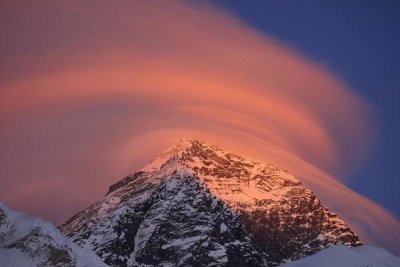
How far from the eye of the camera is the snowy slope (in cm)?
3319

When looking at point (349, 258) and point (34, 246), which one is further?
point (34, 246)

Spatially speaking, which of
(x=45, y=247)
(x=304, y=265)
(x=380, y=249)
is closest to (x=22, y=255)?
(x=45, y=247)

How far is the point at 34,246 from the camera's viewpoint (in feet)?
135

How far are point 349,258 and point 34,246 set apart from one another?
723 inches

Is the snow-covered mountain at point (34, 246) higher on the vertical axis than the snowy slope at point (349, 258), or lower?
higher

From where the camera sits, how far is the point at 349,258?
111 ft

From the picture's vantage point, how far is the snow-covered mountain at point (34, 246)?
40438 mm

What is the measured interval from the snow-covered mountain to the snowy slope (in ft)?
46.0

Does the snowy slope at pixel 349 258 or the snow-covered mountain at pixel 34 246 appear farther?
the snow-covered mountain at pixel 34 246

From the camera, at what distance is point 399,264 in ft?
114

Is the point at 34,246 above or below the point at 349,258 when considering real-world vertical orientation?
above

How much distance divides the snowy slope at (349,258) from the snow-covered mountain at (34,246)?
1402 centimetres

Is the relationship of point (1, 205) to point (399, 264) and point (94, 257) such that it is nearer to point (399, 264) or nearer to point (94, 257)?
point (94, 257)

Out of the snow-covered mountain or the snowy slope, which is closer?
the snowy slope
